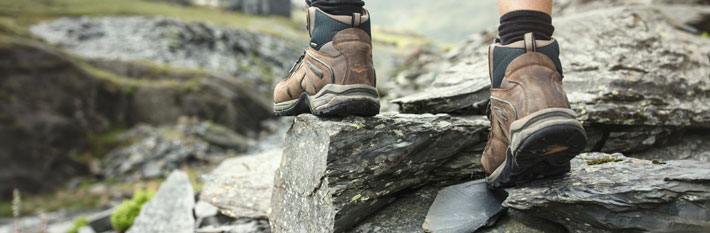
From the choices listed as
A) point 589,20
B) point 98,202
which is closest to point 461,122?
point 589,20

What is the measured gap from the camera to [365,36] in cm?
348

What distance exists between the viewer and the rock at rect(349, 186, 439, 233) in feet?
10.7

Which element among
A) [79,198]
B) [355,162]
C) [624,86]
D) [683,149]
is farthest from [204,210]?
[79,198]

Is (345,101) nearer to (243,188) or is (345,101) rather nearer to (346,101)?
(346,101)

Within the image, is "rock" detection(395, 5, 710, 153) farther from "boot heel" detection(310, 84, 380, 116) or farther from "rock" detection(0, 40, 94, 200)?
"rock" detection(0, 40, 94, 200)

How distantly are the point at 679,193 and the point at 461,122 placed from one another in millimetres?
1750

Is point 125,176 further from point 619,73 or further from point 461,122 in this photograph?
point 619,73

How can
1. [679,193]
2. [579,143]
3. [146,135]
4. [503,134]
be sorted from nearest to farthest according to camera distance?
[679,193] < [579,143] < [503,134] < [146,135]

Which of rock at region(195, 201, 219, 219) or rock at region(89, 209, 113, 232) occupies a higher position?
rock at region(195, 201, 219, 219)

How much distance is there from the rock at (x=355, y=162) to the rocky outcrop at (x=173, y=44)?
19787mm

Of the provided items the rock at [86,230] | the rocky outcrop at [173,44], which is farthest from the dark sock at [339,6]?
the rocky outcrop at [173,44]

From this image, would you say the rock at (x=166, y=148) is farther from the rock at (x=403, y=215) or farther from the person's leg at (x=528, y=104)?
the person's leg at (x=528, y=104)

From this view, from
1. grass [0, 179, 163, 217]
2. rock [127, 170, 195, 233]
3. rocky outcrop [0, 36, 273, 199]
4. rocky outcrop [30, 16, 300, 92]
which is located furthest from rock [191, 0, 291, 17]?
rock [127, 170, 195, 233]

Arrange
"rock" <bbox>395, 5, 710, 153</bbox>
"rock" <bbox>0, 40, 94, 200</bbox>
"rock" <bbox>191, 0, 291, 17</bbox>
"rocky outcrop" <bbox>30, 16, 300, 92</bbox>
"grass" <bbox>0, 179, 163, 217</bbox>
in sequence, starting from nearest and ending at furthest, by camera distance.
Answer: "rock" <bbox>395, 5, 710, 153</bbox> → "grass" <bbox>0, 179, 163, 217</bbox> → "rock" <bbox>0, 40, 94, 200</bbox> → "rocky outcrop" <bbox>30, 16, 300, 92</bbox> → "rock" <bbox>191, 0, 291, 17</bbox>
